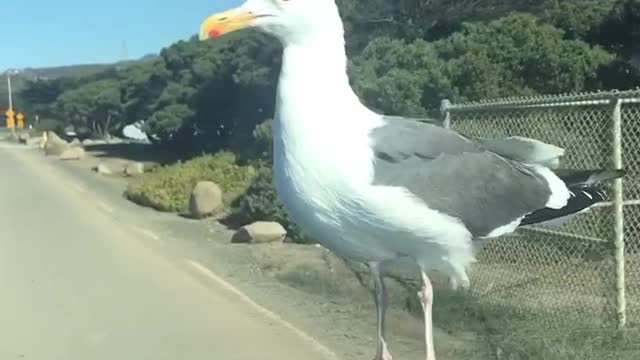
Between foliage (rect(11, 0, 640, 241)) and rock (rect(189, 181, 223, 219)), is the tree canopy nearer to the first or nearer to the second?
foliage (rect(11, 0, 640, 241))

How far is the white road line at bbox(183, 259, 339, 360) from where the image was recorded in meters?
7.82

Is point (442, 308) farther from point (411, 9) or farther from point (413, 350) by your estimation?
point (411, 9)

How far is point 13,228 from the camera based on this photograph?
16.6m

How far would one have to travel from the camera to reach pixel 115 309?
9562 millimetres

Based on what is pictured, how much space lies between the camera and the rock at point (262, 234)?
15.2 metres

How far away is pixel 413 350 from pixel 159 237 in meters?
8.66

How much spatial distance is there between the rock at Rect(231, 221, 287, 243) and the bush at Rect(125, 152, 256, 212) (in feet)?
19.1

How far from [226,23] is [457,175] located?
3.76 ft

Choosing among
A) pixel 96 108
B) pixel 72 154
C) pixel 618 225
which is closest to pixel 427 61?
pixel 618 225

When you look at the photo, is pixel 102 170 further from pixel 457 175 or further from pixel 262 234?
pixel 457 175

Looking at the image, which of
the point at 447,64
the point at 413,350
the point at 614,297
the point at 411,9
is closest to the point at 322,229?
the point at 413,350

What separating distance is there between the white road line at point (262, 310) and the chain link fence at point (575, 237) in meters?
1.47

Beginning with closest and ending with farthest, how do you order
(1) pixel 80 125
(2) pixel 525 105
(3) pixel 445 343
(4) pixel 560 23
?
(3) pixel 445 343 → (2) pixel 525 105 → (4) pixel 560 23 → (1) pixel 80 125

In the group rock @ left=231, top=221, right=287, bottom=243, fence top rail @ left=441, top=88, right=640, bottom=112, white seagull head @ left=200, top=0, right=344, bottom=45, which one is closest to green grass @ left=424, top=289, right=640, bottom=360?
fence top rail @ left=441, top=88, right=640, bottom=112
